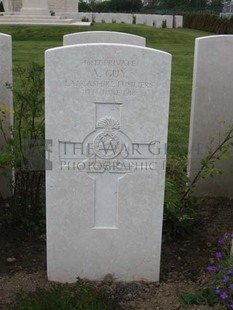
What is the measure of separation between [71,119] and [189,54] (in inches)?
613

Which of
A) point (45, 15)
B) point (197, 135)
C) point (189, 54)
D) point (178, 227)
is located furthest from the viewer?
point (45, 15)

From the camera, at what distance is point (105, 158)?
306cm

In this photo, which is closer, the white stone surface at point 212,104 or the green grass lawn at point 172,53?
the white stone surface at point 212,104

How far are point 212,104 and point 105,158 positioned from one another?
188 centimetres

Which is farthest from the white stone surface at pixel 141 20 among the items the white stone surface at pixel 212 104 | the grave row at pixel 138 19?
the white stone surface at pixel 212 104

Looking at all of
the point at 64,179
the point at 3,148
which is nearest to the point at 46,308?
the point at 64,179

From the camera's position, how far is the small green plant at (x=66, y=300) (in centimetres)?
280

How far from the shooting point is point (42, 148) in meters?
3.63

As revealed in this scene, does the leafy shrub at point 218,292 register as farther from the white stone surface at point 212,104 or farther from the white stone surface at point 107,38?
the white stone surface at point 107,38

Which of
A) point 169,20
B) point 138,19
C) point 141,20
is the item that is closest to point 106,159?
point 169,20

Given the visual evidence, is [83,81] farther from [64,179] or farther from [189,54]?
[189,54]

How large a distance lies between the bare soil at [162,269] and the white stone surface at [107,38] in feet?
5.22

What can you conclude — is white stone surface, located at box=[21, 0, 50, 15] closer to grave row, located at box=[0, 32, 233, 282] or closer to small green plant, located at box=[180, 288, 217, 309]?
grave row, located at box=[0, 32, 233, 282]

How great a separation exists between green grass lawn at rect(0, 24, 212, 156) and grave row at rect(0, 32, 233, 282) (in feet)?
7.21
